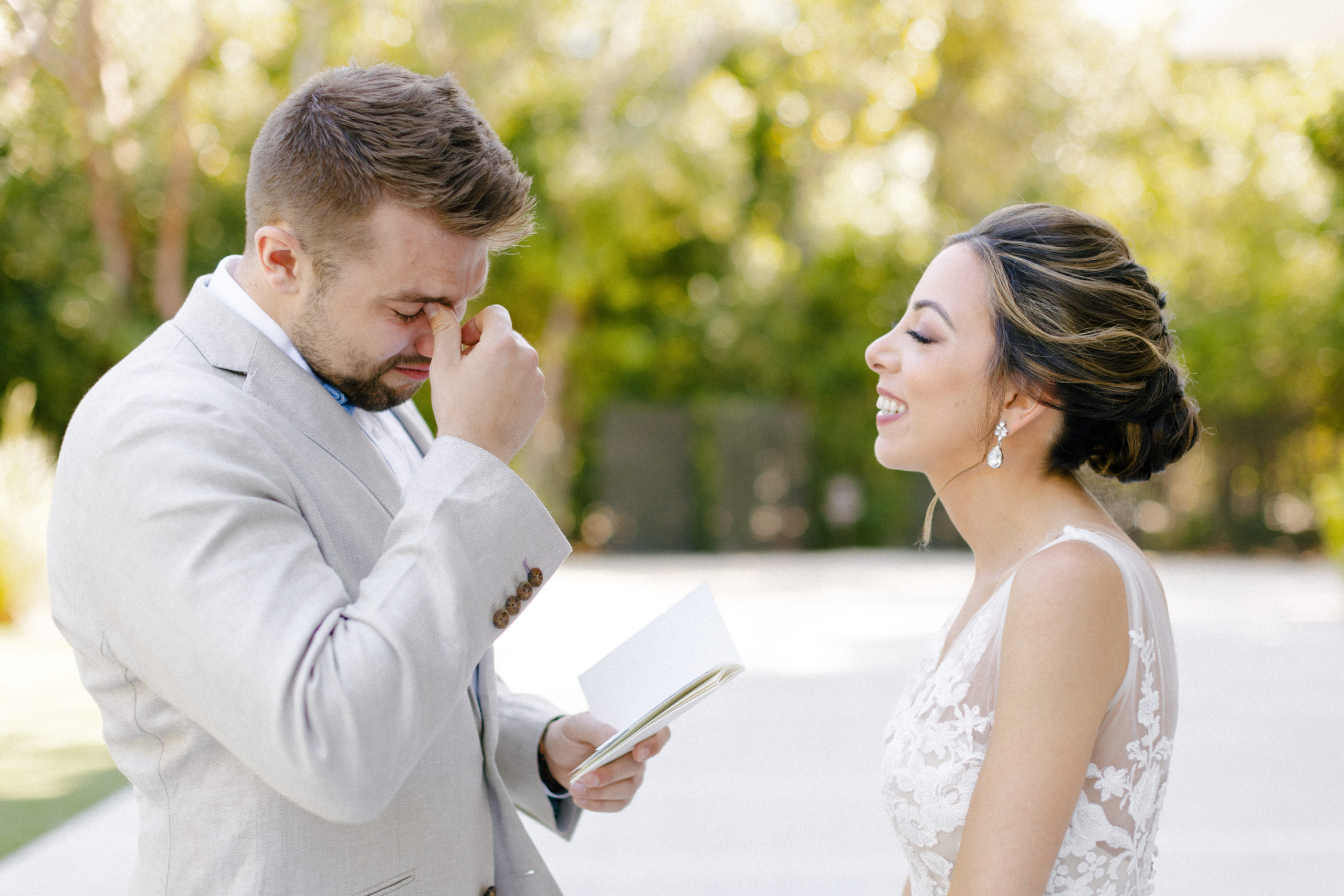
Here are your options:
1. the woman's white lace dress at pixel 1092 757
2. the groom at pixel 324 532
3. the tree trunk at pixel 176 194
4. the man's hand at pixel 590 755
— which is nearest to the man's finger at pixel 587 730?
the man's hand at pixel 590 755

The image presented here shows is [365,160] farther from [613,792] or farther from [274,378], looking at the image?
[613,792]

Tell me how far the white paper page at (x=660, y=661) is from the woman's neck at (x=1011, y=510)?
1.81 feet

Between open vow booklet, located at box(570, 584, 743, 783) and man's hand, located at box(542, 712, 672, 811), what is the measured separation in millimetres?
62

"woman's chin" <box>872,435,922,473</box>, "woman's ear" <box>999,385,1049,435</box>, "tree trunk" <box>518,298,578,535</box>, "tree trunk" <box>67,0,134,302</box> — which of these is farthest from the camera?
"tree trunk" <box>518,298,578,535</box>

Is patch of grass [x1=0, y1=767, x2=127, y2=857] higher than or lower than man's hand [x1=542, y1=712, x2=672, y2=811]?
lower

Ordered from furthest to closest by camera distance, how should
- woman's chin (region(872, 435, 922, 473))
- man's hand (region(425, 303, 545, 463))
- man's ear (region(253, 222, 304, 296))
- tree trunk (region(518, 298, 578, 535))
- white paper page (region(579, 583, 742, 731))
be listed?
tree trunk (region(518, 298, 578, 535))
woman's chin (region(872, 435, 922, 473))
white paper page (region(579, 583, 742, 731))
man's ear (region(253, 222, 304, 296))
man's hand (region(425, 303, 545, 463))

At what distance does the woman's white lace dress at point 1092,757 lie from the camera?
68.3 inches

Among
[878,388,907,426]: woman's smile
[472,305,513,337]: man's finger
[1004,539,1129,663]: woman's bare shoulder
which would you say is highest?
[472,305,513,337]: man's finger

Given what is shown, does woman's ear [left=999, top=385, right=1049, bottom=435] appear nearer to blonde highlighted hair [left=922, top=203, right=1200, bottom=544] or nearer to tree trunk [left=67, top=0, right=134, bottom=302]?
blonde highlighted hair [left=922, top=203, right=1200, bottom=544]

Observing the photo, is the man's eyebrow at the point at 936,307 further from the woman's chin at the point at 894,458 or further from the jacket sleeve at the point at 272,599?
the jacket sleeve at the point at 272,599

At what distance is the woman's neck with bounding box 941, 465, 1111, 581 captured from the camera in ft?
6.37

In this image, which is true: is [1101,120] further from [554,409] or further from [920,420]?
[920,420]

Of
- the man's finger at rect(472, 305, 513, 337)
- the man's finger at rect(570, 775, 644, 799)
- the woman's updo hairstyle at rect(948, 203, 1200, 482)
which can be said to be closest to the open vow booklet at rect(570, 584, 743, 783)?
the man's finger at rect(570, 775, 644, 799)

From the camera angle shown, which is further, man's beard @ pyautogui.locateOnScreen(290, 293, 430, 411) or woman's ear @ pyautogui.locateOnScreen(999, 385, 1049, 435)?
woman's ear @ pyautogui.locateOnScreen(999, 385, 1049, 435)
